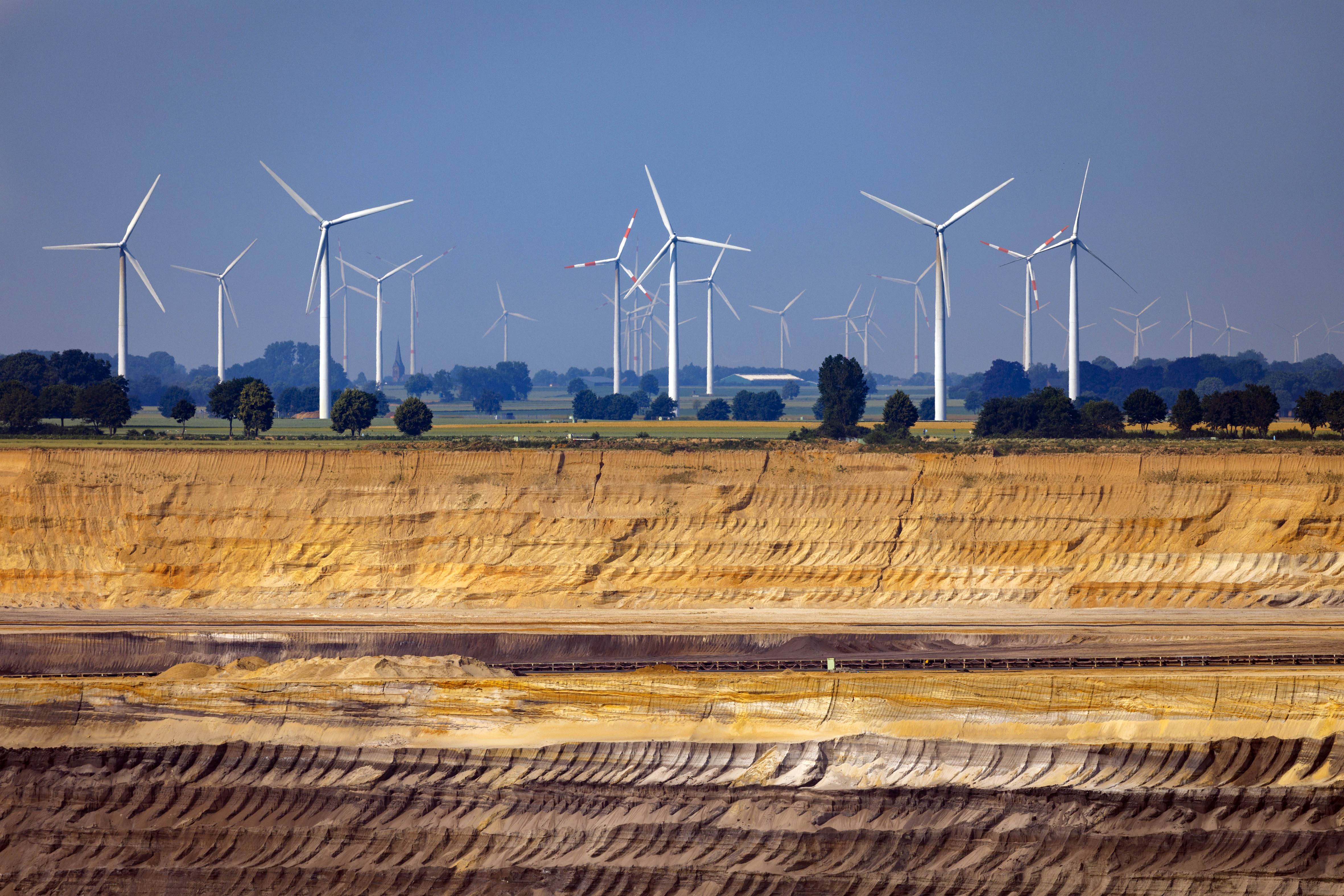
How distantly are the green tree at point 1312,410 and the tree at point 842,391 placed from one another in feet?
121

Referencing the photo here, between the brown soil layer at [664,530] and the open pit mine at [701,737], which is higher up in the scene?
the brown soil layer at [664,530]

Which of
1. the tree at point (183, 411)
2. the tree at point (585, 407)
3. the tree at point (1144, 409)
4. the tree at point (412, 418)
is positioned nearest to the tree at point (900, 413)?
the tree at point (1144, 409)

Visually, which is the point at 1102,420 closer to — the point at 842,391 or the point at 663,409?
the point at 842,391

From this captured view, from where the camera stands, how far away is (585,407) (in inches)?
7298

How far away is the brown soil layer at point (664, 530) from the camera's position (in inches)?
2030

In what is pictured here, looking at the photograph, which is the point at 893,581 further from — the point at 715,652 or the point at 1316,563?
the point at 1316,563

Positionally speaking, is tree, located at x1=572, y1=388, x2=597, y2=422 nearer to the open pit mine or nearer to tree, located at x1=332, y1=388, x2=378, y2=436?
tree, located at x1=332, y1=388, x2=378, y2=436

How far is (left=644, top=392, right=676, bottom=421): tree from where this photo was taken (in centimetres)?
17288

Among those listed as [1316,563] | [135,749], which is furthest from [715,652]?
[1316,563]

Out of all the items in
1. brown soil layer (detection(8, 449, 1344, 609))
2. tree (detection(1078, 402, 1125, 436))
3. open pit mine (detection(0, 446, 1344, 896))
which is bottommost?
open pit mine (detection(0, 446, 1344, 896))

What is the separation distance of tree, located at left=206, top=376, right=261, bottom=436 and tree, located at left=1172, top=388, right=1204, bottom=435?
271 feet

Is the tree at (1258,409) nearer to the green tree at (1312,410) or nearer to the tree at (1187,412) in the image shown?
the green tree at (1312,410)

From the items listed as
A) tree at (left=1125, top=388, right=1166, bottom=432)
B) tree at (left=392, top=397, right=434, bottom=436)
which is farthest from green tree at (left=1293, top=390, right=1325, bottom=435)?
tree at (left=392, top=397, right=434, bottom=436)

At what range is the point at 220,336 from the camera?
7357 inches
